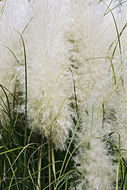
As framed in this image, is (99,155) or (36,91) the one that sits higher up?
(36,91)

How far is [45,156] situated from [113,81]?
34 cm

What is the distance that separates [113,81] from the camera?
833mm

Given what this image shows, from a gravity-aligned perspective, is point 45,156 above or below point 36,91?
below

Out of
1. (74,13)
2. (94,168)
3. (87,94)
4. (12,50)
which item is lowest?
(94,168)

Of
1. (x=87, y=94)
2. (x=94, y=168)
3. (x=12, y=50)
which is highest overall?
(x=12, y=50)

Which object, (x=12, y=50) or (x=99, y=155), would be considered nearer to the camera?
(x=99, y=155)

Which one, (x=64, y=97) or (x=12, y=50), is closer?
(x=64, y=97)

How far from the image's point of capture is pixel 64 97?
84cm

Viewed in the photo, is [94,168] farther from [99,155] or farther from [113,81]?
[113,81]

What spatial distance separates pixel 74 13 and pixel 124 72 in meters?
0.28

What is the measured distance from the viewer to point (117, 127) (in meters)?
0.82

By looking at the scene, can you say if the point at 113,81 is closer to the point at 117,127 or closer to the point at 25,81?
the point at 117,127

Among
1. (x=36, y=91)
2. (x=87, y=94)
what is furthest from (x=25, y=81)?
(x=87, y=94)

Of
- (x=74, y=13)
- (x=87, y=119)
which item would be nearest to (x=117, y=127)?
(x=87, y=119)
